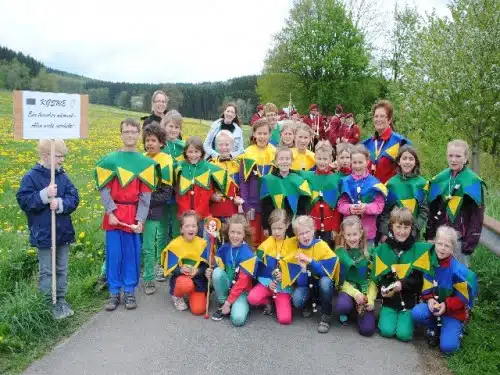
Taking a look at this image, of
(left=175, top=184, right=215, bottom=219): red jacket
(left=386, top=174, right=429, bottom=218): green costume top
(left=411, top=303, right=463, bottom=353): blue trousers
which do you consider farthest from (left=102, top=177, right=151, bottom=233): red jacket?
(left=411, top=303, right=463, bottom=353): blue trousers

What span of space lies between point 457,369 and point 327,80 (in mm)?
37241

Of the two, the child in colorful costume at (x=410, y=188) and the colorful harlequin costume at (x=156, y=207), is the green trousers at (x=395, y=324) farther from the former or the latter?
the colorful harlequin costume at (x=156, y=207)

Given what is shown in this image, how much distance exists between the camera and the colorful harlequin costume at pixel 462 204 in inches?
199

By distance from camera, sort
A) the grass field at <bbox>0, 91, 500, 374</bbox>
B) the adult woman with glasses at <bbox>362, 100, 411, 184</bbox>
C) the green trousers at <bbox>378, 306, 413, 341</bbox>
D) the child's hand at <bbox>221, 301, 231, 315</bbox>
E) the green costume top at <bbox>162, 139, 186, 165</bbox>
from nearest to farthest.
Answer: the grass field at <bbox>0, 91, 500, 374</bbox>
the green trousers at <bbox>378, 306, 413, 341</bbox>
the child's hand at <bbox>221, 301, 231, 315</bbox>
the adult woman with glasses at <bbox>362, 100, 411, 184</bbox>
the green costume top at <bbox>162, 139, 186, 165</bbox>

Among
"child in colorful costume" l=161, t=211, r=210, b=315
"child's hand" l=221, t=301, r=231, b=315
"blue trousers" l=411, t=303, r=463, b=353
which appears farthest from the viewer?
"child in colorful costume" l=161, t=211, r=210, b=315

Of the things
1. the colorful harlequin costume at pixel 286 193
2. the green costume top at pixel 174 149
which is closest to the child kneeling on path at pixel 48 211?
the green costume top at pixel 174 149

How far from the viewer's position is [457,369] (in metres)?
4.20

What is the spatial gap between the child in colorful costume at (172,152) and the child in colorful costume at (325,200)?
167 cm

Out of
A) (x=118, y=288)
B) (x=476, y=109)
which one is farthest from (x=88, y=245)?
(x=476, y=109)

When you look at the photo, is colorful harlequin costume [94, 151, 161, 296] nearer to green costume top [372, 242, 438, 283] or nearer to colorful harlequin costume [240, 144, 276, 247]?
colorful harlequin costume [240, 144, 276, 247]

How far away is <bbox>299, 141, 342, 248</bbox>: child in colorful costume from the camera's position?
233 inches

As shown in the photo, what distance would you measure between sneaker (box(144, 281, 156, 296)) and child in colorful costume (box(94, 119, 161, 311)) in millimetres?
374

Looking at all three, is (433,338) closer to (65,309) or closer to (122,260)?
(122,260)

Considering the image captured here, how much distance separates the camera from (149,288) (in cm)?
583
